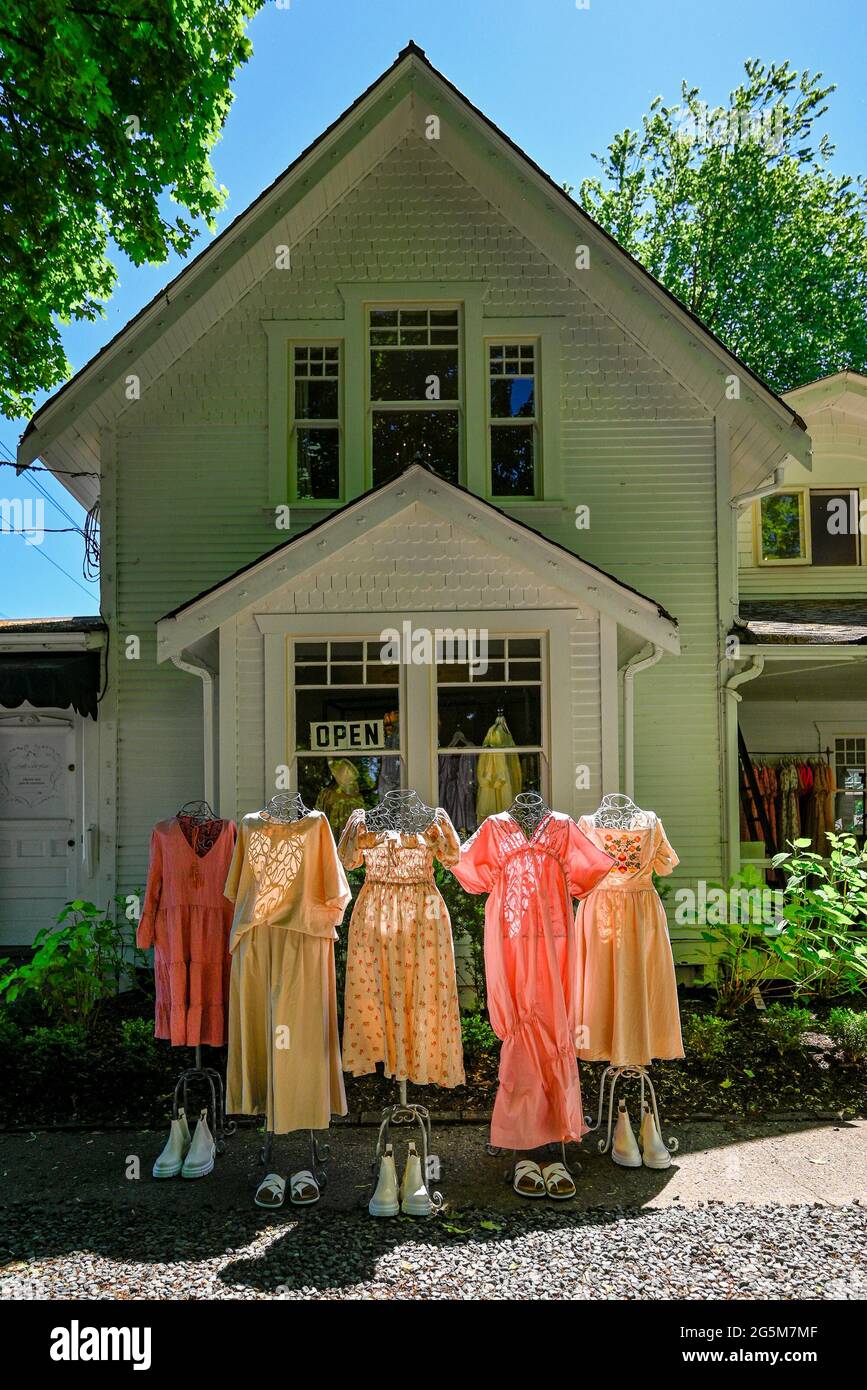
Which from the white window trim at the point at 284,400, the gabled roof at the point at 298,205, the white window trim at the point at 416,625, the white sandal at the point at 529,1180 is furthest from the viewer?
the white window trim at the point at 284,400

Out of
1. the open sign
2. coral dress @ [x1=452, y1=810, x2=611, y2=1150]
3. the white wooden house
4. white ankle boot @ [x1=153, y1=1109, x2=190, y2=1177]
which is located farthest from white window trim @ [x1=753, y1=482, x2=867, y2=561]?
white ankle boot @ [x1=153, y1=1109, x2=190, y2=1177]

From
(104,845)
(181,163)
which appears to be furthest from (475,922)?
(181,163)

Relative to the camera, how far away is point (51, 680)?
8.02m

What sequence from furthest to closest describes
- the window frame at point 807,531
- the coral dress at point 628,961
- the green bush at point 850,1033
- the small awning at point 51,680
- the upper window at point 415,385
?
the window frame at point 807,531 < the upper window at point 415,385 < the small awning at point 51,680 < the green bush at point 850,1033 < the coral dress at point 628,961

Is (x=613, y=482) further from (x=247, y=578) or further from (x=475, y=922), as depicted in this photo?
(x=475, y=922)

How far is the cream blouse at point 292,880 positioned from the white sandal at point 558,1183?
1.64 m

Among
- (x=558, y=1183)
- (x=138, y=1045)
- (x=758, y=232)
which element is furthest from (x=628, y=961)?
(x=758, y=232)

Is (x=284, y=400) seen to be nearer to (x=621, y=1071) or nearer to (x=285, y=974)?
(x=285, y=974)

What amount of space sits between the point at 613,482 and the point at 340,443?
2.84 m

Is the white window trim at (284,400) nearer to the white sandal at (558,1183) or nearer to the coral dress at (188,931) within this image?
the coral dress at (188,931)

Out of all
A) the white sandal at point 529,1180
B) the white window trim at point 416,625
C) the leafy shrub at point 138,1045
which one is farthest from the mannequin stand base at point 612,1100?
the leafy shrub at point 138,1045

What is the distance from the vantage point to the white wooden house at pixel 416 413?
27.9 ft

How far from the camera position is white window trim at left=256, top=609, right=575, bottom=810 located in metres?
7.12

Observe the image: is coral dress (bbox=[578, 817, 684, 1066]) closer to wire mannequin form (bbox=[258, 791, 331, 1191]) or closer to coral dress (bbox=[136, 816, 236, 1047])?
wire mannequin form (bbox=[258, 791, 331, 1191])
